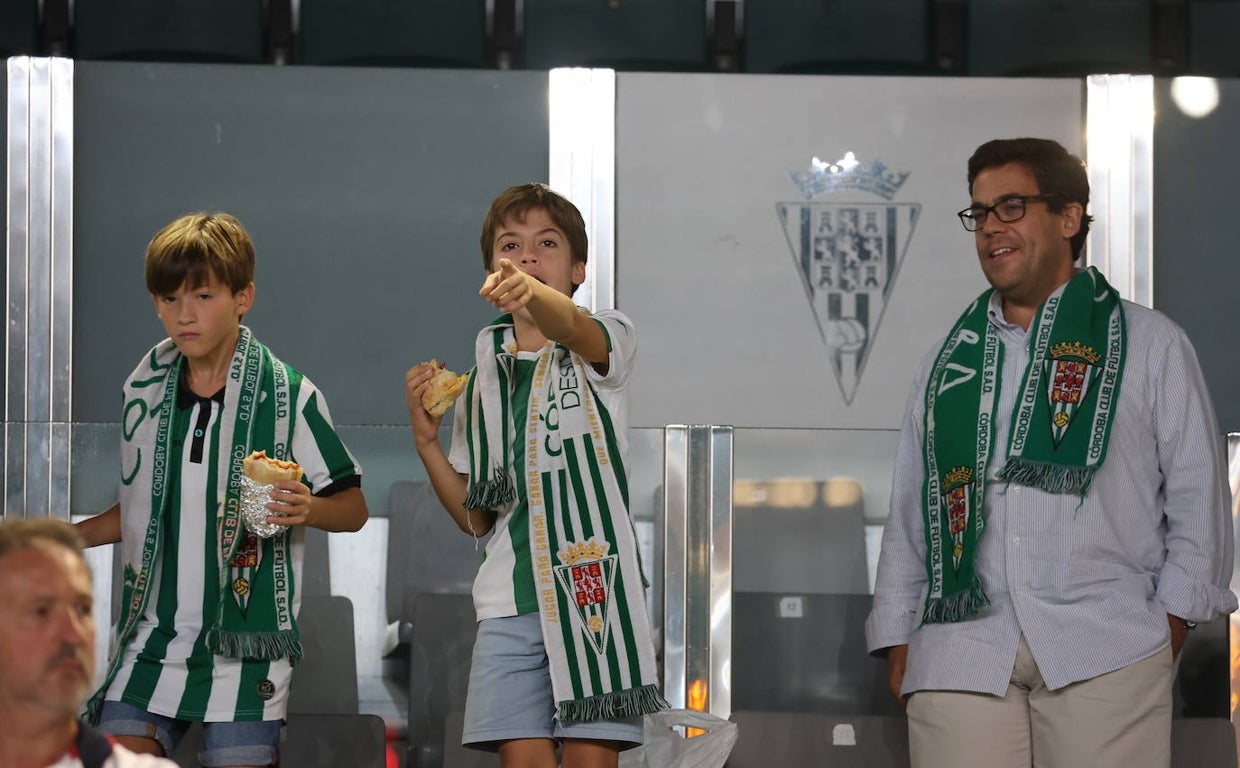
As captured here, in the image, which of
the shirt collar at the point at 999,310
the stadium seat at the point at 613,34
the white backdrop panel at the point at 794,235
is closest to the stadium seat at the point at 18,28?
the stadium seat at the point at 613,34

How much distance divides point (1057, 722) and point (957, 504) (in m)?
0.42

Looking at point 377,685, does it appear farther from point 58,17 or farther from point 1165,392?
point 58,17

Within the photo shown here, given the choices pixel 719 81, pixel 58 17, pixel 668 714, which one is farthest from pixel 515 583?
pixel 58 17

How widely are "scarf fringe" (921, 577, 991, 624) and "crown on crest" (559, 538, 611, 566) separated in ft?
2.15

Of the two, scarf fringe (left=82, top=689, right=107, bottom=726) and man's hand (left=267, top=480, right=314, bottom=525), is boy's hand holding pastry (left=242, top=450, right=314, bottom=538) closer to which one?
man's hand (left=267, top=480, right=314, bottom=525)

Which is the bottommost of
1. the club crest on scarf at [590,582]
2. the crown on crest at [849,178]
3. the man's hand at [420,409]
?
the club crest on scarf at [590,582]

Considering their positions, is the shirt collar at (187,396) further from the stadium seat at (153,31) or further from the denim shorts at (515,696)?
the stadium seat at (153,31)

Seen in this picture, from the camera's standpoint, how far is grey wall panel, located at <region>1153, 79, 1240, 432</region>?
4.80 m

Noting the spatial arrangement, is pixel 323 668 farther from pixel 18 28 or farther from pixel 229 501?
pixel 18 28

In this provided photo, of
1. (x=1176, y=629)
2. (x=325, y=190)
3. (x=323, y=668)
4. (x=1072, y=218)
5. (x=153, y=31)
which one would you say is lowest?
(x=323, y=668)

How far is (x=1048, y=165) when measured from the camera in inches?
119

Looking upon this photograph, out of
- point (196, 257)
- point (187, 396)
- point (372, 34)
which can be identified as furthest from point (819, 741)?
point (372, 34)

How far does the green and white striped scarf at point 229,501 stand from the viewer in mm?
2715

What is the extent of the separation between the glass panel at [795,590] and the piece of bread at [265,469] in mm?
1231
